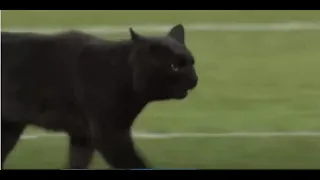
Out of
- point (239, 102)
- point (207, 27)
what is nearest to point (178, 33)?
point (207, 27)

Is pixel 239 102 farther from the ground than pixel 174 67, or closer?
closer

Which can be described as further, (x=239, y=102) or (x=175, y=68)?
(x=239, y=102)

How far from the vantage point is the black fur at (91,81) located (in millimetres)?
1279

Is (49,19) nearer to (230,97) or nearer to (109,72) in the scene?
(109,72)

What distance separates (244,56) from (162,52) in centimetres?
21

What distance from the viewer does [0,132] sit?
1.36m

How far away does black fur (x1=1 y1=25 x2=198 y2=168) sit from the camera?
1279mm

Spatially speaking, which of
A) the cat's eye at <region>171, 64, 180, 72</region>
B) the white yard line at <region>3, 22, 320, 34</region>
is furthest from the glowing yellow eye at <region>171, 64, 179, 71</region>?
the white yard line at <region>3, 22, 320, 34</region>

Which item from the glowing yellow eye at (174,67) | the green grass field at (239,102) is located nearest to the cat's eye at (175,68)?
the glowing yellow eye at (174,67)

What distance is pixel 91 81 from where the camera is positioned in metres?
1.28

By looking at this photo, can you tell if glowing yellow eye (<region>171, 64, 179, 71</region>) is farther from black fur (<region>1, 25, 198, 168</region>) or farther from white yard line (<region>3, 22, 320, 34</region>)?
white yard line (<region>3, 22, 320, 34</region>)

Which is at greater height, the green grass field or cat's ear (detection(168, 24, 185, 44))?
cat's ear (detection(168, 24, 185, 44))

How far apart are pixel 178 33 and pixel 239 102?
0.21 m

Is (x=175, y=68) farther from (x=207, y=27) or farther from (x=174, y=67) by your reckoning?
(x=207, y=27)
